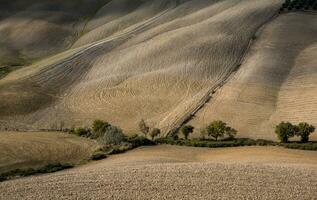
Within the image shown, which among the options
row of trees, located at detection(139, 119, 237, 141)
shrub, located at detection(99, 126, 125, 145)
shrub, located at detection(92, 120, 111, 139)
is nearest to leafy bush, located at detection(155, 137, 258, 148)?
row of trees, located at detection(139, 119, 237, 141)

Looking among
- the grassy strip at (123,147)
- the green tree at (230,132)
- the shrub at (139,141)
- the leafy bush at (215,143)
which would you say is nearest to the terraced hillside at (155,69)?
the green tree at (230,132)

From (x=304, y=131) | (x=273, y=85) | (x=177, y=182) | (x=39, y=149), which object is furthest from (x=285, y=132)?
(x=39, y=149)

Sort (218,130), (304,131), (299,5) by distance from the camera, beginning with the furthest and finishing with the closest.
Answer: (299,5), (218,130), (304,131)

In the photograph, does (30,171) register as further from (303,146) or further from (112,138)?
(303,146)

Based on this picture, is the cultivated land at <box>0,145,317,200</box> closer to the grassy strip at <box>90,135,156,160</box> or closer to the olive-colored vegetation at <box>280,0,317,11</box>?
the grassy strip at <box>90,135,156,160</box>

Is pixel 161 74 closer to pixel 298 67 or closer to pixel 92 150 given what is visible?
pixel 298 67

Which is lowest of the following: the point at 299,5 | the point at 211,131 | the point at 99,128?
the point at 211,131
